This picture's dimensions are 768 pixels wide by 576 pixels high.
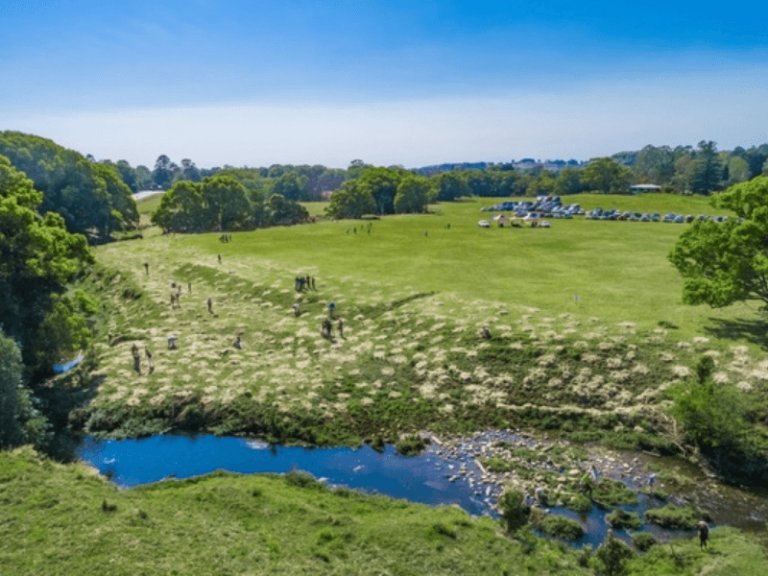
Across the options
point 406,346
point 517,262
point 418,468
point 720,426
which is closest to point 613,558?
point 418,468

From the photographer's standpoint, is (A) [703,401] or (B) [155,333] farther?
(B) [155,333]

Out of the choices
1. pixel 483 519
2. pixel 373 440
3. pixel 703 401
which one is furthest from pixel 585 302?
pixel 483 519

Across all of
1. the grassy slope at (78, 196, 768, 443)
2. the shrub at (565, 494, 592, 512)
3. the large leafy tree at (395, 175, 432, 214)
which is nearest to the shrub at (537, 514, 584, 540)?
the shrub at (565, 494, 592, 512)

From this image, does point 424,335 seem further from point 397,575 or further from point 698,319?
point 397,575

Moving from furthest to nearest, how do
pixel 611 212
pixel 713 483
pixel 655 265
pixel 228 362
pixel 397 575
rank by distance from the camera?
1. pixel 611 212
2. pixel 655 265
3. pixel 228 362
4. pixel 713 483
5. pixel 397 575

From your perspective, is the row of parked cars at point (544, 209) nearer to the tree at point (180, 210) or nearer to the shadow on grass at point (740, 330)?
the tree at point (180, 210)

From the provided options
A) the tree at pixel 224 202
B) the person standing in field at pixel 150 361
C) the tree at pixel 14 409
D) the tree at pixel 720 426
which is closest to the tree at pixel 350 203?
the tree at pixel 224 202

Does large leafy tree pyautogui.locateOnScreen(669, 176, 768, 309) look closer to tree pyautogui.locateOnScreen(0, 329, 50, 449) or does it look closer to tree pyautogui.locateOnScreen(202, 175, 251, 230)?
tree pyautogui.locateOnScreen(0, 329, 50, 449)
